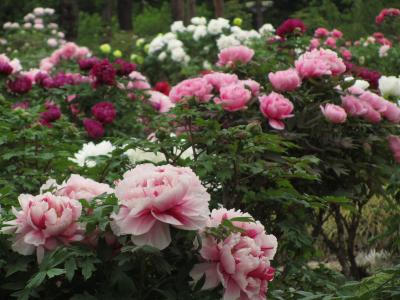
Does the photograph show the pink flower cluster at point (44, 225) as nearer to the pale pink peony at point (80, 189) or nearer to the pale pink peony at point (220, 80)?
the pale pink peony at point (80, 189)

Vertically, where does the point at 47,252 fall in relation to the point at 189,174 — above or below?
below

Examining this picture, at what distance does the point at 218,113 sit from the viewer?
367 centimetres

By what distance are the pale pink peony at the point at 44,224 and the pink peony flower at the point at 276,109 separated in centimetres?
170

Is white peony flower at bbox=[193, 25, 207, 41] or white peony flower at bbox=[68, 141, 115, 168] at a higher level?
white peony flower at bbox=[68, 141, 115, 168]

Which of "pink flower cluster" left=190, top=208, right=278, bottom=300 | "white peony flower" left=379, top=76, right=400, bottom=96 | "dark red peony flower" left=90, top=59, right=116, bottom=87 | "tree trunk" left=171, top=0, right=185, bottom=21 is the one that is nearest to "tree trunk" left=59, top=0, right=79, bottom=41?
"tree trunk" left=171, top=0, right=185, bottom=21

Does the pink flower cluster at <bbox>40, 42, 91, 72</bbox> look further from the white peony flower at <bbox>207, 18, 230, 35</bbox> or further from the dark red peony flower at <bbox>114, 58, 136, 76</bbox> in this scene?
the white peony flower at <bbox>207, 18, 230, 35</bbox>

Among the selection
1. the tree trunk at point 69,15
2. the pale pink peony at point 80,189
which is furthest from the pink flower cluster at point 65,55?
the tree trunk at point 69,15

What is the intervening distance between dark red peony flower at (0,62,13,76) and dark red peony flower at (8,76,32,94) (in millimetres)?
76

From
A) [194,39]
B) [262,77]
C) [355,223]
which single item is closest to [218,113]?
[262,77]

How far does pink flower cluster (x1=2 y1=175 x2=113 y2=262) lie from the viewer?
1927 mm

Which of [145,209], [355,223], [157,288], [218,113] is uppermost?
[145,209]

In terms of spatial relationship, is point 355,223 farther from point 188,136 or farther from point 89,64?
point 89,64

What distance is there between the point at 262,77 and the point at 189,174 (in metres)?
2.31

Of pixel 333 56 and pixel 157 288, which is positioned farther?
pixel 333 56
